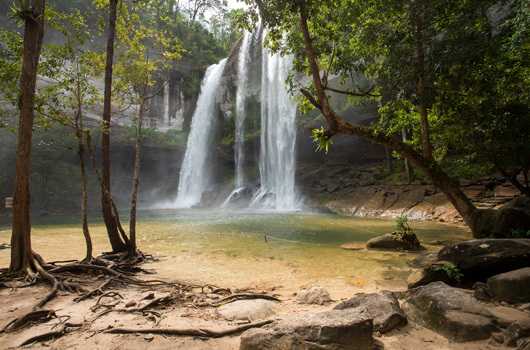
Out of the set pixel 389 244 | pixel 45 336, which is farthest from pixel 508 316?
pixel 389 244

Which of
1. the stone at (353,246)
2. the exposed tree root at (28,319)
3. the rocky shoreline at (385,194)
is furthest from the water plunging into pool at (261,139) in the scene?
the exposed tree root at (28,319)

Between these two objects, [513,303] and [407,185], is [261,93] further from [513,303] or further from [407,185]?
[513,303]

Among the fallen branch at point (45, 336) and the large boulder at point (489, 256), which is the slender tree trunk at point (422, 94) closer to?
the large boulder at point (489, 256)

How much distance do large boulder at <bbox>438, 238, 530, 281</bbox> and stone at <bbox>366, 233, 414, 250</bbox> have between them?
126 inches

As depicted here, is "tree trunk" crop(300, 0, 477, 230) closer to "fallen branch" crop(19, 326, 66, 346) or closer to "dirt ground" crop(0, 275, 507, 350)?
"dirt ground" crop(0, 275, 507, 350)

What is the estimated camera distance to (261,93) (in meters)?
30.9

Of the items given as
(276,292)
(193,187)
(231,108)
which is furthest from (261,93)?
(276,292)

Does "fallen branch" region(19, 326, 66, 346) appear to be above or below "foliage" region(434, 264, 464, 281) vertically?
below

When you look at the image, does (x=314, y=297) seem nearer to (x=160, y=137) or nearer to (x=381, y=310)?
(x=381, y=310)

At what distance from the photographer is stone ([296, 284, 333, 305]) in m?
3.92

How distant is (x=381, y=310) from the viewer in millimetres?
3135

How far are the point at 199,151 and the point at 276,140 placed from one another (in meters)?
11.0

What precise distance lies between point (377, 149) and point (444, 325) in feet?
78.9

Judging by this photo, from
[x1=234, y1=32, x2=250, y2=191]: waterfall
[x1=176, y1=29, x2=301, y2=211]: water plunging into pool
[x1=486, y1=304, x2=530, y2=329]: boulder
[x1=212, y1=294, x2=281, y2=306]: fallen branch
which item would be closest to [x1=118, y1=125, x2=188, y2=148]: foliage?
[x1=176, y1=29, x2=301, y2=211]: water plunging into pool
